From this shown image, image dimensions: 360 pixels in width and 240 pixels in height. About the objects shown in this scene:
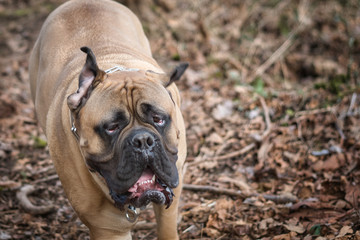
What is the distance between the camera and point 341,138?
Answer: 5277 millimetres

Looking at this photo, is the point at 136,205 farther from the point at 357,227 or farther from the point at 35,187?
the point at 35,187

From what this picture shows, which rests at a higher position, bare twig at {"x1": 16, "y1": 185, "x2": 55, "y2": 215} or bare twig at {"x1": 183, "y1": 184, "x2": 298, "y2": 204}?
bare twig at {"x1": 183, "y1": 184, "x2": 298, "y2": 204}

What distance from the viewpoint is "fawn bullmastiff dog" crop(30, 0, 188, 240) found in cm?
307

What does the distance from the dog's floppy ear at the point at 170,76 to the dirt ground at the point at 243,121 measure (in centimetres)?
162

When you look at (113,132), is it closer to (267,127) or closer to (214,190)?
(214,190)

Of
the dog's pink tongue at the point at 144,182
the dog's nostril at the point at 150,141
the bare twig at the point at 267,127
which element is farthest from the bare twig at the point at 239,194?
the dog's nostril at the point at 150,141

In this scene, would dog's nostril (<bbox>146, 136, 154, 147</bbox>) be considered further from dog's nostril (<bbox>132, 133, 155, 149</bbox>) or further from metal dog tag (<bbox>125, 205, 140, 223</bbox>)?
metal dog tag (<bbox>125, 205, 140, 223</bbox>)

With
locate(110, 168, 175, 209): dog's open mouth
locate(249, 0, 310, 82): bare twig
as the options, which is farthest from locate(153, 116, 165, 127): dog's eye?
locate(249, 0, 310, 82): bare twig

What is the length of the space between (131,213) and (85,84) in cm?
111

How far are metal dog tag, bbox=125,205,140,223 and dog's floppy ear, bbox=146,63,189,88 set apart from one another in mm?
993

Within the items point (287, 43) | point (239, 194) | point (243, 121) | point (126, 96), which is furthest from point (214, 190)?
point (287, 43)

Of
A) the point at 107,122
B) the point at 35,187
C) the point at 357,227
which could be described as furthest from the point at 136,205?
the point at 35,187

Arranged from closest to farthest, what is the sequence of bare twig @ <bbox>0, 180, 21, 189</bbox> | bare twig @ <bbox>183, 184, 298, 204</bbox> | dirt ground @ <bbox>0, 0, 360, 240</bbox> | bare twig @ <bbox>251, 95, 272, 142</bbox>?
dirt ground @ <bbox>0, 0, 360, 240</bbox> → bare twig @ <bbox>183, 184, 298, 204</bbox> → bare twig @ <bbox>0, 180, 21, 189</bbox> → bare twig @ <bbox>251, 95, 272, 142</bbox>

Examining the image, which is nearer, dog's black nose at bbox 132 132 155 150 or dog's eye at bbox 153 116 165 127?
dog's black nose at bbox 132 132 155 150
